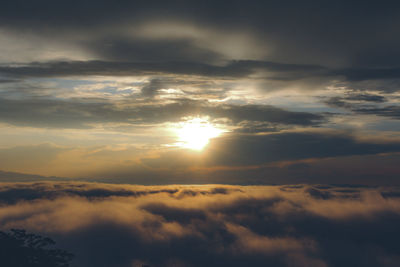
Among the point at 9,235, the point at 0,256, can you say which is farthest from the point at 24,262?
the point at 9,235

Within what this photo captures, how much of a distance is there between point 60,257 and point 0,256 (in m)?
19.5

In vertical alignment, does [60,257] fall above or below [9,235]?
below

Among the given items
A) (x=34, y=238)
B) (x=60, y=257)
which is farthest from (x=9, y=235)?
(x=60, y=257)

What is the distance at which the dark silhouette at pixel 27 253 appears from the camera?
110713 millimetres

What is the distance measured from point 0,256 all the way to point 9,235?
45.3 feet

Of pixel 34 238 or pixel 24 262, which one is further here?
pixel 34 238

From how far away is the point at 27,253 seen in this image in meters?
115

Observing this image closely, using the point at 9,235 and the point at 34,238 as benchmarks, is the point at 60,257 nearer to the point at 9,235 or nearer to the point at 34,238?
the point at 34,238

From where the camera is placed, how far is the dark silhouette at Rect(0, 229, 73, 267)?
363 feet

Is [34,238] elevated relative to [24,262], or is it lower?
elevated

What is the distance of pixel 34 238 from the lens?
392 feet

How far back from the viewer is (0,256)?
109m

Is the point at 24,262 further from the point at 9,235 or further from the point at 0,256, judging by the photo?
the point at 9,235

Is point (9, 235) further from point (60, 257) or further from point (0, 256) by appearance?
point (60, 257)
